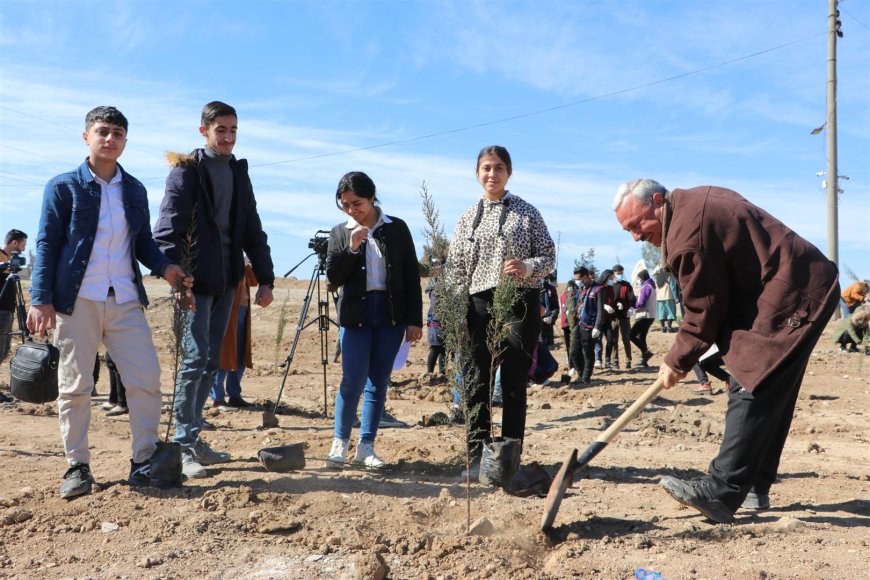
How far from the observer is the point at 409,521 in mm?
3990

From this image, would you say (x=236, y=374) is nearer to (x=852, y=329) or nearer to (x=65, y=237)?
(x=65, y=237)

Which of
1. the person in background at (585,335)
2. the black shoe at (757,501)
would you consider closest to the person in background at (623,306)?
the person in background at (585,335)

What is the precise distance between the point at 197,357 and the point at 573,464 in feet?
7.60

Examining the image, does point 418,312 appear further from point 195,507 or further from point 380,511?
point 195,507

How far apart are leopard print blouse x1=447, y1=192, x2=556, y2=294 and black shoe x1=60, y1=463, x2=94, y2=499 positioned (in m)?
2.32

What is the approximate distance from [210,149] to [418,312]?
1.64 metres

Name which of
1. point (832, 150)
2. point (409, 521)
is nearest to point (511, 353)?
point (409, 521)

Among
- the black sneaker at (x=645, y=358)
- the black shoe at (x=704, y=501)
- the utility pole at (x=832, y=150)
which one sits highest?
the utility pole at (x=832, y=150)

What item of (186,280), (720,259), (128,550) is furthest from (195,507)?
(720,259)

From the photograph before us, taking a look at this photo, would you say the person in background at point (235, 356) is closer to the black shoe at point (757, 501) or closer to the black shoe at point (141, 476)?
the black shoe at point (141, 476)

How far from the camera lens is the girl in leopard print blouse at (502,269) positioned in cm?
487

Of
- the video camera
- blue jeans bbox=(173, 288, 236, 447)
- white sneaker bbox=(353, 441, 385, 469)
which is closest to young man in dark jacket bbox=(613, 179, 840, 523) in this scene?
white sneaker bbox=(353, 441, 385, 469)

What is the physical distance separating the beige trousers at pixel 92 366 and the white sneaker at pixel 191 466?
346 mm

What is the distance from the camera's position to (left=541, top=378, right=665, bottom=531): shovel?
3848mm
